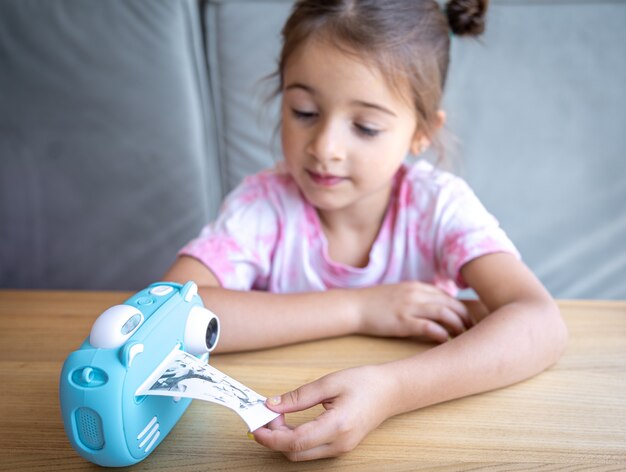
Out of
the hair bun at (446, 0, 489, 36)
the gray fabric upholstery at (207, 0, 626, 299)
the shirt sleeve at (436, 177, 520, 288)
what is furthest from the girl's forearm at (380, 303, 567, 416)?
the gray fabric upholstery at (207, 0, 626, 299)

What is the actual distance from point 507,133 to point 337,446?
1.09 metres

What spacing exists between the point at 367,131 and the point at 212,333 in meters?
0.41

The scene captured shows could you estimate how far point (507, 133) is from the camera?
1451 mm

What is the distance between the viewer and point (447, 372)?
2.17 ft

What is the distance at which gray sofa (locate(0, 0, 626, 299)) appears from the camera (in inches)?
55.9

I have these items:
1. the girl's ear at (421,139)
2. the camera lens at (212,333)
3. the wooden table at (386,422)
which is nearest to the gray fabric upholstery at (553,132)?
the girl's ear at (421,139)

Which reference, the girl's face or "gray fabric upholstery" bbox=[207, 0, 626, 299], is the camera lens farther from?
"gray fabric upholstery" bbox=[207, 0, 626, 299]

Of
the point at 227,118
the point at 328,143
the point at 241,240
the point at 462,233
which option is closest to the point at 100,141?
the point at 227,118

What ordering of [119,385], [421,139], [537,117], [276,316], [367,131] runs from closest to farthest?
[119,385] → [276,316] → [367,131] → [421,139] → [537,117]

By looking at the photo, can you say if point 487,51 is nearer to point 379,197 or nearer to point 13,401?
point 379,197

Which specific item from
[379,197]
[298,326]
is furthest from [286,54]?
[298,326]

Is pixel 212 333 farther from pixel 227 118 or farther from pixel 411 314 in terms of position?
pixel 227 118

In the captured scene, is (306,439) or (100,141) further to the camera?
(100,141)

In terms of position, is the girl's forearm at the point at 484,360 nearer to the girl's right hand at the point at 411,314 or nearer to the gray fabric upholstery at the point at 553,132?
the girl's right hand at the point at 411,314
